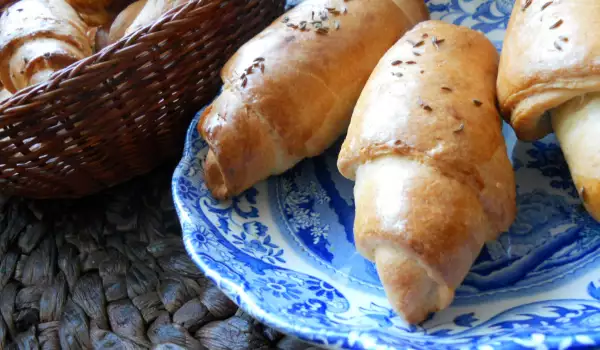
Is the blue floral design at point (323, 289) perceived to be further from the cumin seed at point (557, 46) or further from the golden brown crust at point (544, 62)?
the cumin seed at point (557, 46)

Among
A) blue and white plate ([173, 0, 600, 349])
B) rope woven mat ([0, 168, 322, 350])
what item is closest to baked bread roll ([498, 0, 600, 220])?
blue and white plate ([173, 0, 600, 349])

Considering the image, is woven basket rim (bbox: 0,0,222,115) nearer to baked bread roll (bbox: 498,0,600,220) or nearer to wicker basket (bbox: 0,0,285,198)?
wicker basket (bbox: 0,0,285,198)

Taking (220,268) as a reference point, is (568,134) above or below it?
above

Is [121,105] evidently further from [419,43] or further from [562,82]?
[562,82]

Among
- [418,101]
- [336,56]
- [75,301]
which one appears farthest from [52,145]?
[418,101]

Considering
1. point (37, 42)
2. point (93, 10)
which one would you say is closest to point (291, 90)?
point (37, 42)

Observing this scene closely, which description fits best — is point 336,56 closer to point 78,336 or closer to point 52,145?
point 52,145

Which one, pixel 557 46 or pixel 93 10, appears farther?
pixel 93 10
